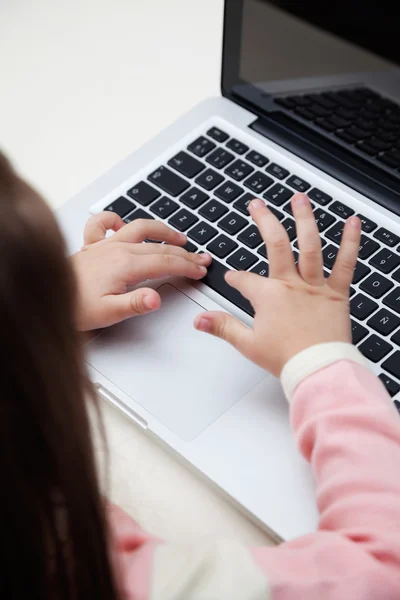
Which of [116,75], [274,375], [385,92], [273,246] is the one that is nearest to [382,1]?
[385,92]

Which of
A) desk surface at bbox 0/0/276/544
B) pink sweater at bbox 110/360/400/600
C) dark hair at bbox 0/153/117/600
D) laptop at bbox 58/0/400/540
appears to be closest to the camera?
dark hair at bbox 0/153/117/600

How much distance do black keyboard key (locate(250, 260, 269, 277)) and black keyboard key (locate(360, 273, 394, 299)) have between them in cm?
9

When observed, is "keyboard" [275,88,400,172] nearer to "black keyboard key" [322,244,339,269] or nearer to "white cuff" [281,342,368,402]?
"black keyboard key" [322,244,339,269]

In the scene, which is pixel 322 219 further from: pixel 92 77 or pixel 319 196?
pixel 92 77

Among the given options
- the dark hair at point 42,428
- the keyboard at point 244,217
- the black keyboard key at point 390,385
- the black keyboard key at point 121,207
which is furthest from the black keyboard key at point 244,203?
the dark hair at point 42,428

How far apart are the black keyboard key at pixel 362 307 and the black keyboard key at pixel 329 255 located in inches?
1.8

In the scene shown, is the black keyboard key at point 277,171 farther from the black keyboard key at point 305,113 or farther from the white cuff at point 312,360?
the white cuff at point 312,360

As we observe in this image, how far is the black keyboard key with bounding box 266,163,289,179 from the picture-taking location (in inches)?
29.5

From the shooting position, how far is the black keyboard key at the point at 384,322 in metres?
0.64

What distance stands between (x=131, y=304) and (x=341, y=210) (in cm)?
24

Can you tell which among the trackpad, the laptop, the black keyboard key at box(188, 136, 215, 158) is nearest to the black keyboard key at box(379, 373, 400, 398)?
the laptop

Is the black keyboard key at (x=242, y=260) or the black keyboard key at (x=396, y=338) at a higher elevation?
the black keyboard key at (x=242, y=260)

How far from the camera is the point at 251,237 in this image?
0.71 metres

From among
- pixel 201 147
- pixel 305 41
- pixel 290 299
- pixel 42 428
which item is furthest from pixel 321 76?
pixel 42 428
